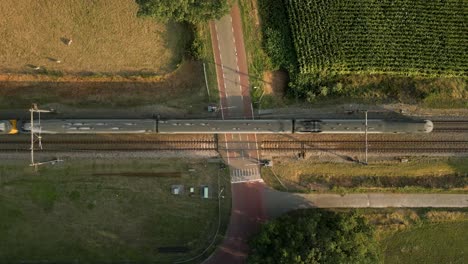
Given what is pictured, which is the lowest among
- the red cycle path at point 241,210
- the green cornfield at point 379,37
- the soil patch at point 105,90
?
the red cycle path at point 241,210

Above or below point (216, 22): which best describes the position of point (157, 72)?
below

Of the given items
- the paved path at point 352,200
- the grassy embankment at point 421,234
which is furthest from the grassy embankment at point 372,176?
the grassy embankment at point 421,234

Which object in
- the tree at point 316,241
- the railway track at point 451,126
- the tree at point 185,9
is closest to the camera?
the tree at point 316,241

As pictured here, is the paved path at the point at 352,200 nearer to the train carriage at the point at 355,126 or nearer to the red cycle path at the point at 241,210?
the red cycle path at the point at 241,210

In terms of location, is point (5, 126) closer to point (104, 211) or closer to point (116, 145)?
point (116, 145)

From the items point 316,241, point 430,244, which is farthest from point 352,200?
point 430,244

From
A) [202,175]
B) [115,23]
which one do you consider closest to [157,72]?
[115,23]

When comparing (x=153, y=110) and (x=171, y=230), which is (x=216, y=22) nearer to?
(x=153, y=110)
